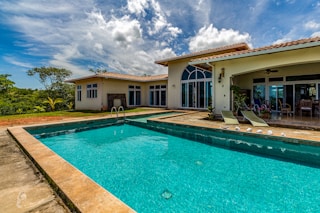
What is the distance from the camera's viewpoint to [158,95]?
67.1 feet

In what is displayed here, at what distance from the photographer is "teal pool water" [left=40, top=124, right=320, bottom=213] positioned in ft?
9.56

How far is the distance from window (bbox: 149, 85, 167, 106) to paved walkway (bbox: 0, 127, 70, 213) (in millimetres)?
16541

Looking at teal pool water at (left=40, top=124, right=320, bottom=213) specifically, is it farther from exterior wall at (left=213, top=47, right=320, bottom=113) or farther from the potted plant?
exterior wall at (left=213, top=47, right=320, bottom=113)

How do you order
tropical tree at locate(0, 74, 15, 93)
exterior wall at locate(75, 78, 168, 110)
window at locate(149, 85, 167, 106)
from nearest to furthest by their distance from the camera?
exterior wall at locate(75, 78, 168, 110)
window at locate(149, 85, 167, 106)
tropical tree at locate(0, 74, 15, 93)

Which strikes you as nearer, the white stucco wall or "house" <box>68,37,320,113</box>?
"house" <box>68,37,320,113</box>

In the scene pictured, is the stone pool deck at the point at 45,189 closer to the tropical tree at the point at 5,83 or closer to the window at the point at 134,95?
the window at the point at 134,95

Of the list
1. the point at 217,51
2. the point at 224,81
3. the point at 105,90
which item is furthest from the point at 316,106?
the point at 105,90

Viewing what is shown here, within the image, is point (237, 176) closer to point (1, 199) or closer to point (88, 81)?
point (1, 199)

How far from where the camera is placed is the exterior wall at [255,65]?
23.4ft

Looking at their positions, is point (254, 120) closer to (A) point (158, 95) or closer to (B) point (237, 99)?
(B) point (237, 99)

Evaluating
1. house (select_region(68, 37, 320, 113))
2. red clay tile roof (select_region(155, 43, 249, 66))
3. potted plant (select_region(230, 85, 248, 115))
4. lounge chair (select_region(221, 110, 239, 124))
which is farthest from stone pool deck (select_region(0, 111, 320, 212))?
red clay tile roof (select_region(155, 43, 249, 66))

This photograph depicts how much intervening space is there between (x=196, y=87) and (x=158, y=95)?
242 inches

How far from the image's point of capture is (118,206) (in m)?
2.03

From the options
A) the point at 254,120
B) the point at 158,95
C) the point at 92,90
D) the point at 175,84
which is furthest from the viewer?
the point at 158,95
